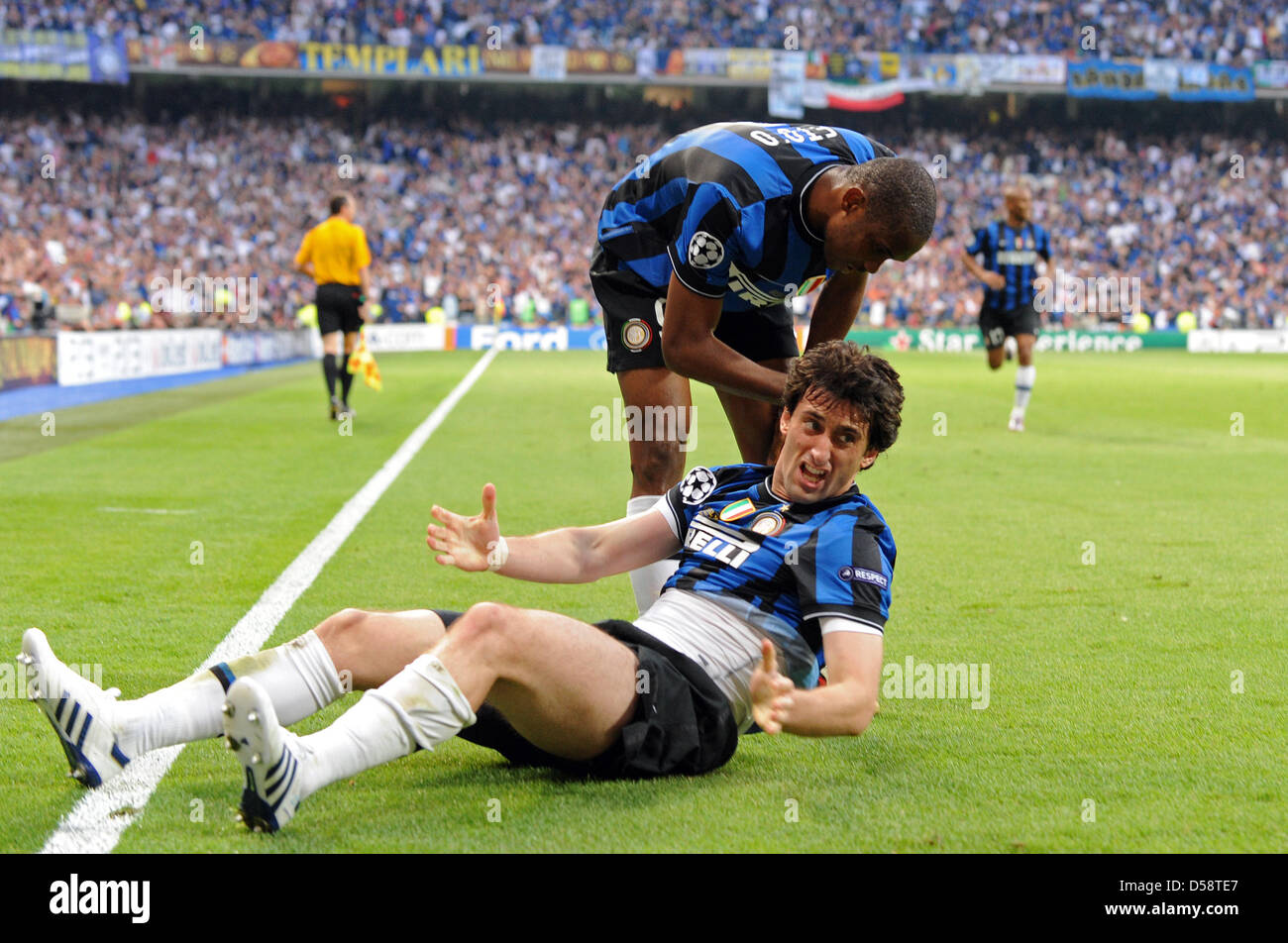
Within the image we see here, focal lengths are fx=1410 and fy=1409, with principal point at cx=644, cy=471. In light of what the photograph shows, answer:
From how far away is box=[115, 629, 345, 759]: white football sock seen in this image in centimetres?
321

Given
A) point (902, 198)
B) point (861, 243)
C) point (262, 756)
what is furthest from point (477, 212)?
point (262, 756)

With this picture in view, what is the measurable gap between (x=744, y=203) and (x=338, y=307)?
1112 cm

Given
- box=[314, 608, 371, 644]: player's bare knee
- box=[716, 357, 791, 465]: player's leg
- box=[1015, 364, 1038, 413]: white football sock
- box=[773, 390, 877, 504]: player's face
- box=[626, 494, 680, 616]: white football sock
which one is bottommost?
box=[1015, 364, 1038, 413]: white football sock

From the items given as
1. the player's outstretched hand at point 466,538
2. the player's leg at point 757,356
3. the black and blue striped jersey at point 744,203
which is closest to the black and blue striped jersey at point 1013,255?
the player's leg at point 757,356

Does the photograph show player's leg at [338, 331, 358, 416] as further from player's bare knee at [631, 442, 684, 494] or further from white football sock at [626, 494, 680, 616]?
white football sock at [626, 494, 680, 616]

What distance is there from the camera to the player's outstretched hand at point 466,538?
325 centimetres

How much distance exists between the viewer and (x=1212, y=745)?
3822mm

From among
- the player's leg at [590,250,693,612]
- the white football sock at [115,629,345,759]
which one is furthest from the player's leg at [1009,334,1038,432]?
the white football sock at [115,629,345,759]

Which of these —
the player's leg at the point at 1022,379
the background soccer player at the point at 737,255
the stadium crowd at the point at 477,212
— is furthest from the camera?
the stadium crowd at the point at 477,212

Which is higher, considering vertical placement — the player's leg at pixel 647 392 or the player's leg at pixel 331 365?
the player's leg at pixel 647 392

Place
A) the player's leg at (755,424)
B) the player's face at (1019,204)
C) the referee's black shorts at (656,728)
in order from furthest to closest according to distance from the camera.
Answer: the player's face at (1019,204) → the player's leg at (755,424) → the referee's black shorts at (656,728)

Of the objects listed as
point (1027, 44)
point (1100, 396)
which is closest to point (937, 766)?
point (1100, 396)

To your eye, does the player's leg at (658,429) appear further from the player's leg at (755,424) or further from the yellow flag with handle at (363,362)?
the yellow flag with handle at (363,362)

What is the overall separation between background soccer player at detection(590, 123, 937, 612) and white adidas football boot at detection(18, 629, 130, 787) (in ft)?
6.39
